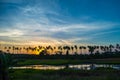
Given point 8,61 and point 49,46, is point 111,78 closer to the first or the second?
point 8,61

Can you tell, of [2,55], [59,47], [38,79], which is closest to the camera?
[2,55]

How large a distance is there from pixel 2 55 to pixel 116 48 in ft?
535

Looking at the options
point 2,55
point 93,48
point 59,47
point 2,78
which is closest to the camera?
point 2,55

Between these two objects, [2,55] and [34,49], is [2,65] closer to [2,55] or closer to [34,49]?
[2,55]

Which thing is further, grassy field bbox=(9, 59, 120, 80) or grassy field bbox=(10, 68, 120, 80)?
grassy field bbox=(9, 59, 120, 80)

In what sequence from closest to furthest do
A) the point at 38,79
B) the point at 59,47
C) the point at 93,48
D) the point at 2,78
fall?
1. the point at 2,78
2. the point at 38,79
3. the point at 93,48
4. the point at 59,47

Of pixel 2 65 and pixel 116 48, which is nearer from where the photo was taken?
pixel 2 65

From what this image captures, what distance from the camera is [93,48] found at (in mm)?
174875

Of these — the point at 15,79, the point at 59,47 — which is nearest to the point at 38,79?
the point at 15,79

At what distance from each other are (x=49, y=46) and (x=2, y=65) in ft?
538

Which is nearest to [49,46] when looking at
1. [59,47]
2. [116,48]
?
[59,47]

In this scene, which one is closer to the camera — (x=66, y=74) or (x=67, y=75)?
(x=67, y=75)

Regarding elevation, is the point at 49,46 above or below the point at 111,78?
above

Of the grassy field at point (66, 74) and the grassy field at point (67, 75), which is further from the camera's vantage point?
the grassy field at point (66, 74)
